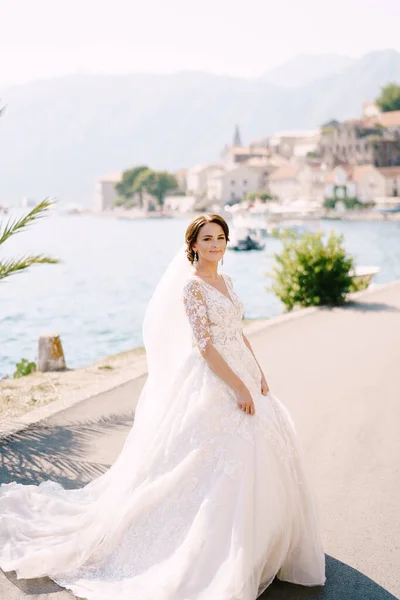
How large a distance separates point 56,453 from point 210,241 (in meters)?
2.71

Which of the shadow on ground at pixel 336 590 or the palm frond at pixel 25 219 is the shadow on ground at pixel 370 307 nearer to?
the palm frond at pixel 25 219

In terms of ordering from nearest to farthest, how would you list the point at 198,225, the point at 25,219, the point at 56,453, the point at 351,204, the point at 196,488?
the point at 196,488 < the point at 198,225 < the point at 56,453 < the point at 25,219 < the point at 351,204

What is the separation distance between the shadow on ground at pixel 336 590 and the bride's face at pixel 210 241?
1.79 m

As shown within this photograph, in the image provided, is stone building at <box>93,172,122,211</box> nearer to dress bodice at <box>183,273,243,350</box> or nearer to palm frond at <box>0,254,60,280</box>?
palm frond at <box>0,254,60,280</box>

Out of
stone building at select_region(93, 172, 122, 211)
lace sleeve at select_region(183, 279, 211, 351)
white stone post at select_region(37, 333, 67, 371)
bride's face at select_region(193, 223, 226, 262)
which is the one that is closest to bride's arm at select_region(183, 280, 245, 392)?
lace sleeve at select_region(183, 279, 211, 351)

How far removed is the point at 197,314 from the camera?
362 cm

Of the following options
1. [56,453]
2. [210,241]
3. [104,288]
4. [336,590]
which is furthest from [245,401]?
[104,288]

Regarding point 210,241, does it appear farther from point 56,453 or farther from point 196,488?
point 56,453

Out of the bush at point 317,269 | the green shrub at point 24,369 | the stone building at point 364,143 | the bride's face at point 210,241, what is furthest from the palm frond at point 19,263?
the stone building at point 364,143

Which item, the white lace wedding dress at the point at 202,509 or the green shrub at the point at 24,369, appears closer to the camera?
the white lace wedding dress at the point at 202,509

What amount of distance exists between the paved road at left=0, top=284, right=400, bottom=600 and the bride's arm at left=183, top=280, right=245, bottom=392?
3.85 ft

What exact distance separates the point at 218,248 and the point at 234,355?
1.93ft

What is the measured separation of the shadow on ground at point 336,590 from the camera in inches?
140

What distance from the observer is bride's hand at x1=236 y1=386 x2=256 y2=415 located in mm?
3523
